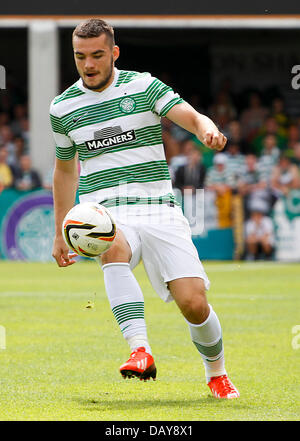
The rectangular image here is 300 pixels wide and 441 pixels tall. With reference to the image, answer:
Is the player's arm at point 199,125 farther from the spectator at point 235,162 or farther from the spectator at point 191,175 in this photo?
the spectator at point 235,162

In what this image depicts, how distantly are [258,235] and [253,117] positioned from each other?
4835 millimetres

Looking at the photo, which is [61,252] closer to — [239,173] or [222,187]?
[222,187]

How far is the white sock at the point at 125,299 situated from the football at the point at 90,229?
0.15 m

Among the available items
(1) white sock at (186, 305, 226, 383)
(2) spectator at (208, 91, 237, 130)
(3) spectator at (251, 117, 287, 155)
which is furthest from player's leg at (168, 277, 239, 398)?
(2) spectator at (208, 91, 237, 130)

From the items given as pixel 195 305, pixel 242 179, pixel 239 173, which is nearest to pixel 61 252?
pixel 195 305

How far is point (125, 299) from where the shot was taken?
5570 mm

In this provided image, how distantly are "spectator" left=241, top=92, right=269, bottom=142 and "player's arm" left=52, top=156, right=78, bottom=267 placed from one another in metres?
15.7

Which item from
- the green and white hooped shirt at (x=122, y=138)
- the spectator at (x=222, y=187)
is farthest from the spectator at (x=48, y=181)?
the green and white hooped shirt at (x=122, y=138)

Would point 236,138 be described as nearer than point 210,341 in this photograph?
No

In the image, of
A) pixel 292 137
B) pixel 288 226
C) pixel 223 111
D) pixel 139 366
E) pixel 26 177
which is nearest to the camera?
pixel 139 366

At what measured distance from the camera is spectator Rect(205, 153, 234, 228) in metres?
18.7

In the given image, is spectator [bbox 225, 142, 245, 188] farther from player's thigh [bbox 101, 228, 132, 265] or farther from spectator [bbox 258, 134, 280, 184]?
player's thigh [bbox 101, 228, 132, 265]

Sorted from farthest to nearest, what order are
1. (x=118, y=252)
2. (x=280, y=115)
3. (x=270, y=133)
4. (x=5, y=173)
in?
1. (x=280, y=115)
2. (x=270, y=133)
3. (x=5, y=173)
4. (x=118, y=252)
